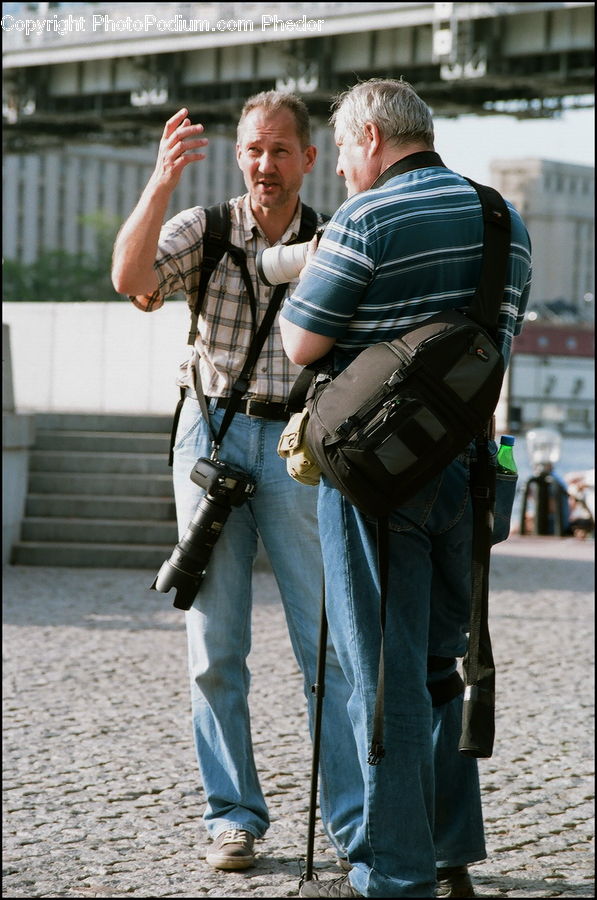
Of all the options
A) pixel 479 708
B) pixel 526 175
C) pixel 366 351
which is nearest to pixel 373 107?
pixel 366 351

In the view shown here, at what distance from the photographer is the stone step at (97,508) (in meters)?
11.7

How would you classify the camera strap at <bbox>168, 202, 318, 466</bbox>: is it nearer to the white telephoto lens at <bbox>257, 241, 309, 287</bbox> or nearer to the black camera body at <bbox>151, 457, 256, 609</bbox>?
the black camera body at <bbox>151, 457, 256, 609</bbox>

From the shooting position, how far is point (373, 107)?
293cm

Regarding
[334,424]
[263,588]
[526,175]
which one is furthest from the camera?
[526,175]

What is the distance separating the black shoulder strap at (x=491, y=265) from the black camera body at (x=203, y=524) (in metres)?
0.96

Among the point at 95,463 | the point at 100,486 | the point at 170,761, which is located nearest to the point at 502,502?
the point at 170,761

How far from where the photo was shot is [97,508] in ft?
38.5

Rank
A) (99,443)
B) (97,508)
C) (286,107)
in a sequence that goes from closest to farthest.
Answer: (286,107)
(97,508)
(99,443)

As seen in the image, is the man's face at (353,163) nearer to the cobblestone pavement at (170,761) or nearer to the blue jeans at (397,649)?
the blue jeans at (397,649)

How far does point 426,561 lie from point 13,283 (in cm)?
8971

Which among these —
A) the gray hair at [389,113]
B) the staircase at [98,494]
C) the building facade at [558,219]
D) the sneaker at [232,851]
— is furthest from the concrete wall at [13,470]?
the building facade at [558,219]

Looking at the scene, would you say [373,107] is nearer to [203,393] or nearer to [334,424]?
[334,424]

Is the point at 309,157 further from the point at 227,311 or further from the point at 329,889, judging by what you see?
the point at 329,889

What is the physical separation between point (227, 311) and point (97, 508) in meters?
8.24
